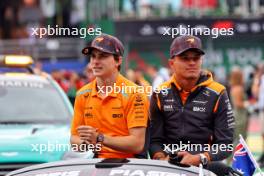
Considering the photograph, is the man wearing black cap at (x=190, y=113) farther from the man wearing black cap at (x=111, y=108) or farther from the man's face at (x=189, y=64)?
the man wearing black cap at (x=111, y=108)

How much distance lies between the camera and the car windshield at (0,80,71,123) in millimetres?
10523

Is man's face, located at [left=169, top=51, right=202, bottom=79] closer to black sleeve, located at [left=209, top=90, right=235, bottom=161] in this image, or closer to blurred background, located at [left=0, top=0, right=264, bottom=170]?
black sleeve, located at [left=209, top=90, right=235, bottom=161]

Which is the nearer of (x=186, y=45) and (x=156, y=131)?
(x=186, y=45)

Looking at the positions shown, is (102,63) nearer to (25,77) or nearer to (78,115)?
(78,115)

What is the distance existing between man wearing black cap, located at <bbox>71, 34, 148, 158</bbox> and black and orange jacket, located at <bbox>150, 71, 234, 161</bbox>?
0.22 m

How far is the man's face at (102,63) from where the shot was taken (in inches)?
293

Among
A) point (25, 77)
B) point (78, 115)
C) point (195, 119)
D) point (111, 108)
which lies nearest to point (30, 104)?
point (25, 77)

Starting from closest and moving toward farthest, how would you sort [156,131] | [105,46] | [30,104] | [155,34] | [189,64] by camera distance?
[105,46]
[189,64]
[156,131]
[30,104]
[155,34]

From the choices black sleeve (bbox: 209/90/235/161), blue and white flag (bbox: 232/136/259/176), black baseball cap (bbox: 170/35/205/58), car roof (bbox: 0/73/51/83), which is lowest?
blue and white flag (bbox: 232/136/259/176)

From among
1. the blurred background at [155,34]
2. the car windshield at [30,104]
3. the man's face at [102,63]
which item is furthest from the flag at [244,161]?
the blurred background at [155,34]

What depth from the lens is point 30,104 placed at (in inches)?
423

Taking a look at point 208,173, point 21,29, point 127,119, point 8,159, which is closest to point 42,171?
point 208,173

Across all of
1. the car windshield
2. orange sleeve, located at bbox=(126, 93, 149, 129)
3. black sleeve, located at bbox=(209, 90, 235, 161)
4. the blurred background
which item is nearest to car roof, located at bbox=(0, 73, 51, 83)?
the car windshield

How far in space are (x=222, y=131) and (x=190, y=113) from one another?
0.90 ft
